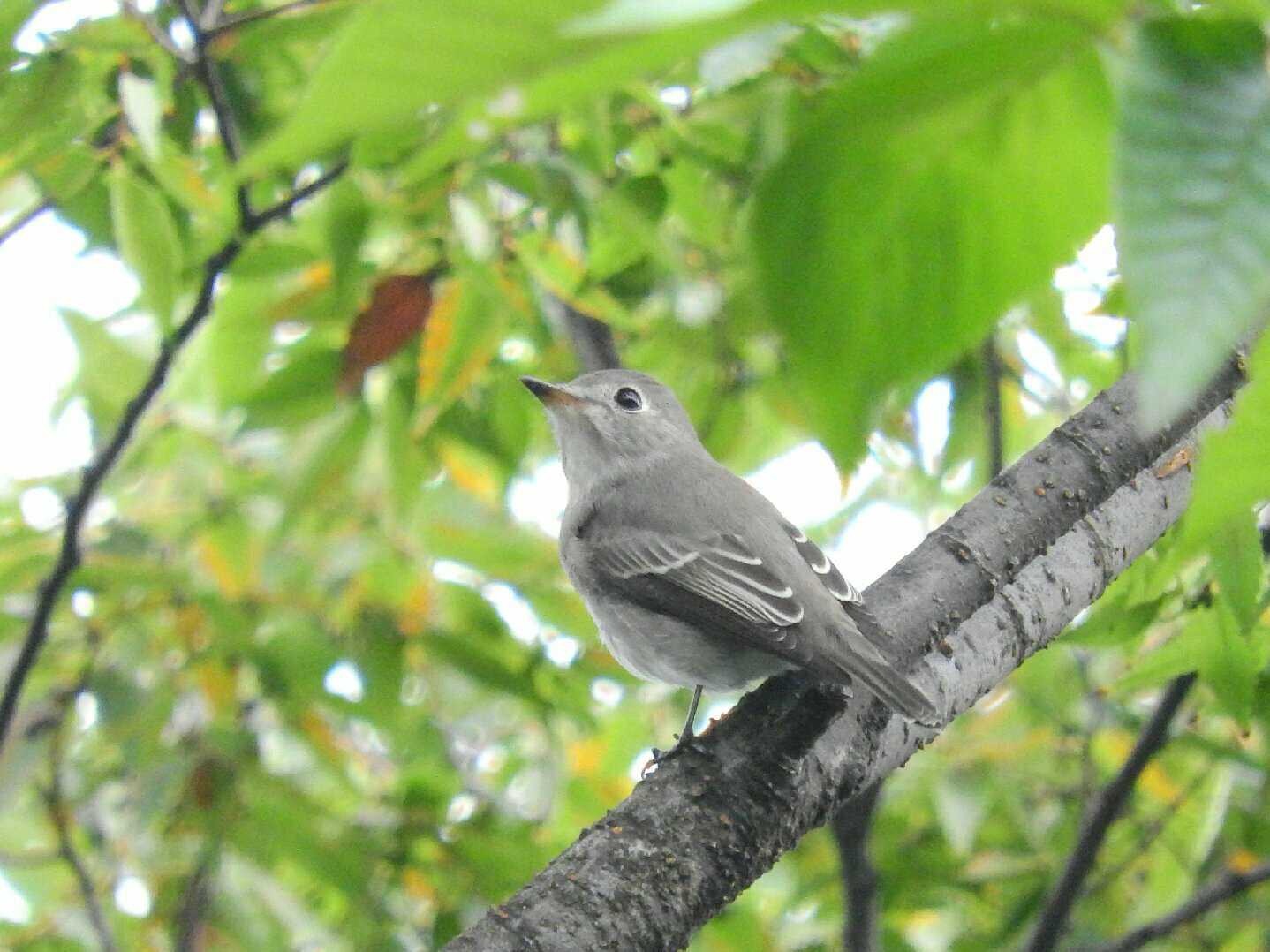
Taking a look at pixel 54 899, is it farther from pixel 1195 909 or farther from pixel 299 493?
pixel 1195 909

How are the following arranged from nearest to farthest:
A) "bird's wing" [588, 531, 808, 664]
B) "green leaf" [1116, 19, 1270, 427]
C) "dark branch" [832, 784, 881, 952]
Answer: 1. "green leaf" [1116, 19, 1270, 427]
2. "bird's wing" [588, 531, 808, 664]
3. "dark branch" [832, 784, 881, 952]

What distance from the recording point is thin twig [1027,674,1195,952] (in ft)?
10.3

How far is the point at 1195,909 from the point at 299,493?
2.45 metres

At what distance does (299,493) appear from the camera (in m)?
3.13

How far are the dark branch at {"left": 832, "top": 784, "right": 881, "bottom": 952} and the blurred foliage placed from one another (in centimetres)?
36

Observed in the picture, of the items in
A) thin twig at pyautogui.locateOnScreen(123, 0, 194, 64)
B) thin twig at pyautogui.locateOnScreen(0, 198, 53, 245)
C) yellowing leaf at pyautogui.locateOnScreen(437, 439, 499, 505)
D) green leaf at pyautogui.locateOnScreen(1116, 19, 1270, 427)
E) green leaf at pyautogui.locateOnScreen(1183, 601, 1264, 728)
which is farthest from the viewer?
yellowing leaf at pyautogui.locateOnScreen(437, 439, 499, 505)

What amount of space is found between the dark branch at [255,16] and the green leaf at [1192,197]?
6.80ft

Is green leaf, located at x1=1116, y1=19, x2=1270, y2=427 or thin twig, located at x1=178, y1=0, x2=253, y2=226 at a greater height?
green leaf, located at x1=1116, y1=19, x2=1270, y2=427

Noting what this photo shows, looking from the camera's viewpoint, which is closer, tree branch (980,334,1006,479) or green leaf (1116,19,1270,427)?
green leaf (1116,19,1270,427)

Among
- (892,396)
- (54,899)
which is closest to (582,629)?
(54,899)

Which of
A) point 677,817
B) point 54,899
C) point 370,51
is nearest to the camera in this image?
point 370,51

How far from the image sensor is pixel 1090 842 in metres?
3.20

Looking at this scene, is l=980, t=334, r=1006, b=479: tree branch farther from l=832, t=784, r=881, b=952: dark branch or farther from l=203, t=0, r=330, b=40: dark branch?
l=203, t=0, r=330, b=40: dark branch

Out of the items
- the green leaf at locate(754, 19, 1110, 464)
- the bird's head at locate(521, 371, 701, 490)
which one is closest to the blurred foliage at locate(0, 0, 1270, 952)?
the green leaf at locate(754, 19, 1110, 464)
